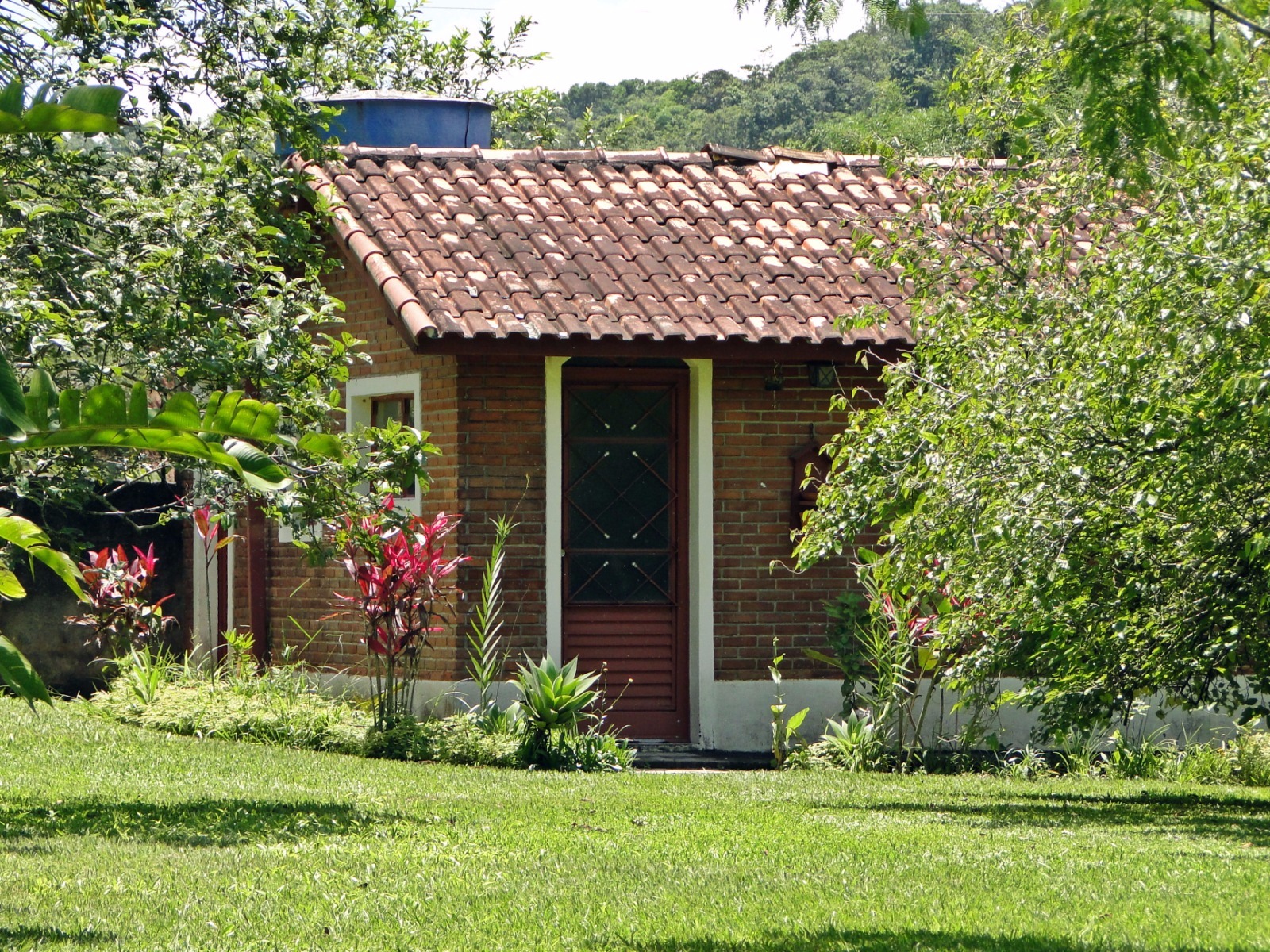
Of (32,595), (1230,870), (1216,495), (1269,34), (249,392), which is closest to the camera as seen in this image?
(1269,34)

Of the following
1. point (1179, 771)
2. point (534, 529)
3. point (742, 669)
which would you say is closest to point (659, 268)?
point (534, 529)

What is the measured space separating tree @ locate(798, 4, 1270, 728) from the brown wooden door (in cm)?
228

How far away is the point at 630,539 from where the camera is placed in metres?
12.7

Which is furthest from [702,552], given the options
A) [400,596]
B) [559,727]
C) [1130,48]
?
[1130,48]

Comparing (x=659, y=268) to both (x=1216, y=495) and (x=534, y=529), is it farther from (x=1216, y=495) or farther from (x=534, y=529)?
(x=1216, y=495)

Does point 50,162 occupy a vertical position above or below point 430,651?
above

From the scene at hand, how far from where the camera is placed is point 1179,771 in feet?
38.4

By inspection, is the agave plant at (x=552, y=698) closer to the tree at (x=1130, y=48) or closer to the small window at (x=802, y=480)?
the small window at (x=802, y=480)

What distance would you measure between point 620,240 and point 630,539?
244 centimetres

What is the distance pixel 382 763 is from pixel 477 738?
0.74m

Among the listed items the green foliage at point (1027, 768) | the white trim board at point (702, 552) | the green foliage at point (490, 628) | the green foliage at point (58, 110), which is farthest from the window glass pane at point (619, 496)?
the green foliage at point (58, 110)

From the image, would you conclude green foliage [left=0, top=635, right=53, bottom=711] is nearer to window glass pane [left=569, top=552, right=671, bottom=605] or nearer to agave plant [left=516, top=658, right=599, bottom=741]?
agave plant [left=516, top=658, right=599, bottom=741]

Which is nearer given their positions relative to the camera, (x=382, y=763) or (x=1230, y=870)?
(x=1230, y=870)

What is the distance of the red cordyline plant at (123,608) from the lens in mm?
14477
